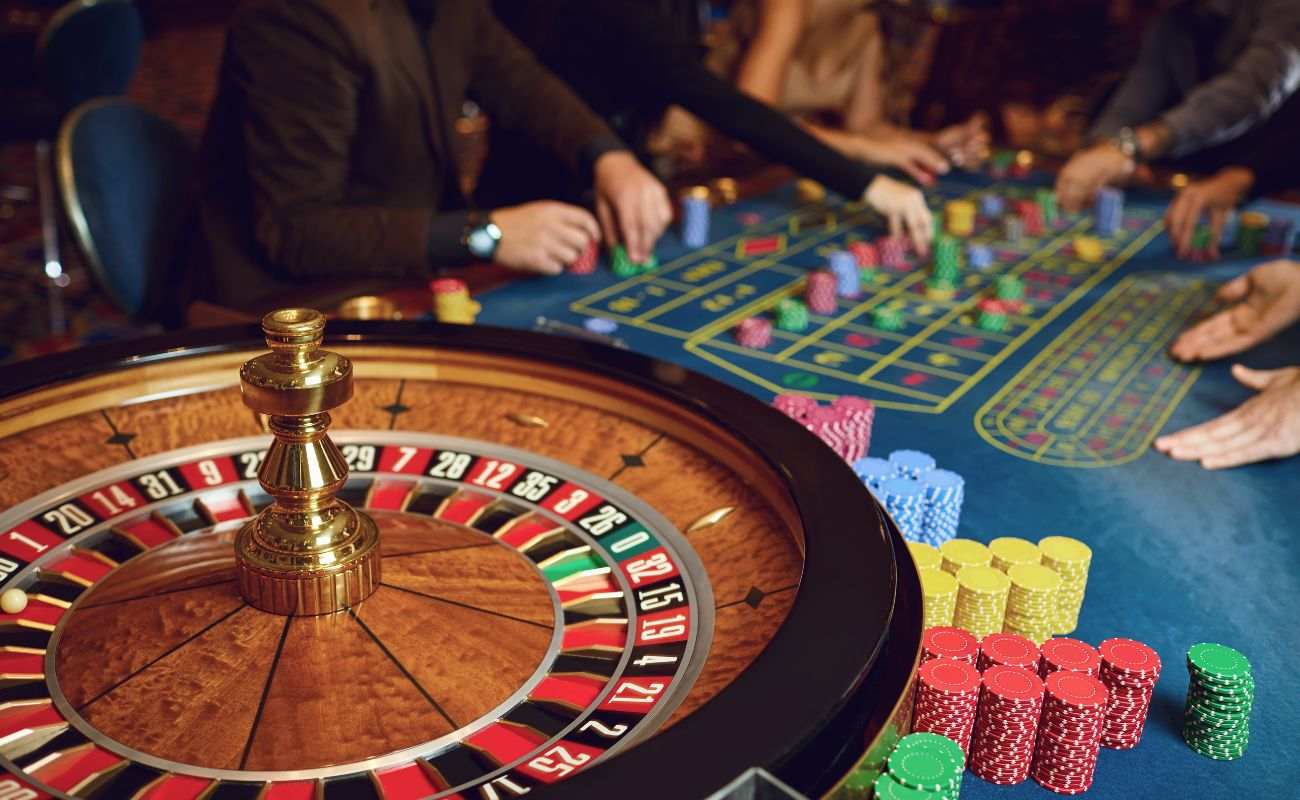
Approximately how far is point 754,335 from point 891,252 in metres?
0.82

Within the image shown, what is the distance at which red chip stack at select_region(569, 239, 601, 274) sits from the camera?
2.94 meters

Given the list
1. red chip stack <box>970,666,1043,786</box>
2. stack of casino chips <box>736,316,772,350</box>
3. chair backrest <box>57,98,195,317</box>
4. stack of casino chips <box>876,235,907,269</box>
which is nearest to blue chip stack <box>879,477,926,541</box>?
red chip stack <box>970,666,1043,786</box>

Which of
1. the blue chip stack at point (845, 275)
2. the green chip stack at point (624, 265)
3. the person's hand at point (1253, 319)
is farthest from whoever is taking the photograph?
the green chip stack at point (624, 265)

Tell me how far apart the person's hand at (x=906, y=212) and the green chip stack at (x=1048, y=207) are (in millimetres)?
599

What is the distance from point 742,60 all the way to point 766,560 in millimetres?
3905

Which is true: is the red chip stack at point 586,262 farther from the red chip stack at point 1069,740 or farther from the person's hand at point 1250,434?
the red chip stack at point 1069,740

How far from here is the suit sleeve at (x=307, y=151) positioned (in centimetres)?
281

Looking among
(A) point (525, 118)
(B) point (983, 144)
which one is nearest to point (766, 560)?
(A) point (525, 118)

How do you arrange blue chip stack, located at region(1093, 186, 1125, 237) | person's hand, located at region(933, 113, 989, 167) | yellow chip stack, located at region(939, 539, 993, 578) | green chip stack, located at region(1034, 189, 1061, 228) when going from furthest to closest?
person's hand, located at region(933, 113, 989, 167) < green chip stack, located at region(1034, 189, 1061, 228) < blue chip stack, located at region(1093, 186, 1125, 237) < yellow chip stack, located at region(939, 539, 993, 578)

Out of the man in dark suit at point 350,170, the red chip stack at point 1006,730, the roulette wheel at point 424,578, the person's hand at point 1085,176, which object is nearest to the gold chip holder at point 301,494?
the roulette wheel at point 424,578

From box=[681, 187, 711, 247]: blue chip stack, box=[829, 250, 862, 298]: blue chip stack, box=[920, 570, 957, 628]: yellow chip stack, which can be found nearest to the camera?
box=[920, 570, 957, 628]: yellow chip stack

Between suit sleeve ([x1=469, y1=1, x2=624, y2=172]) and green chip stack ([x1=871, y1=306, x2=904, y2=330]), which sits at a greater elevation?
suit sleeve ([x1=469, y1=1, x2=624, y2=172])

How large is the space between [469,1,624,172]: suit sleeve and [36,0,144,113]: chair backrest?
295 centimetres

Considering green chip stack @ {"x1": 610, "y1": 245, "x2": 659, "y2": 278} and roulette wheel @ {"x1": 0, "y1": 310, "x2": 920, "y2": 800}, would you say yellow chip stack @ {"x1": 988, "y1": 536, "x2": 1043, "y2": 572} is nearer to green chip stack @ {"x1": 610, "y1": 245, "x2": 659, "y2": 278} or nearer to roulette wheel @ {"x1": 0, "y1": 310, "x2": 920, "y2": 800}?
roulette wheel @ {"x1": 0, "y1": 310, "x2": 920, "y2": 800}
